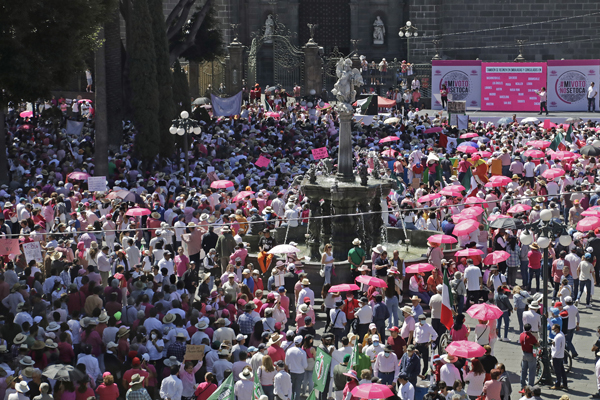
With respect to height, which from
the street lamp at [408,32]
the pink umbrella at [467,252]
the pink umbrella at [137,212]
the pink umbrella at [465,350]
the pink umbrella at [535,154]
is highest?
the street lamp at [408,32]

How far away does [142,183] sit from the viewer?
25.5 metres

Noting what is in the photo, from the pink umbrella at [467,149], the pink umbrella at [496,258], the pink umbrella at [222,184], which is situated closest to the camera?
the pink umbrella at [496,258]

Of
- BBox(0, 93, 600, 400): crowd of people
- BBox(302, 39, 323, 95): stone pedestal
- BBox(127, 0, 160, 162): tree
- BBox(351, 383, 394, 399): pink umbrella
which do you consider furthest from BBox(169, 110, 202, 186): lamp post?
BBox(302, 39, 323, 95): stone pedestal

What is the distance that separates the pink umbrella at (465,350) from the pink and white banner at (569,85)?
31973 mm

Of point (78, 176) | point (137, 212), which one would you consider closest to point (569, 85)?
point (78, 176)

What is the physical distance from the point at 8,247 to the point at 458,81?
3015 cm

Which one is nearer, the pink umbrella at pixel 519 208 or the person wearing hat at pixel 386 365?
the person wearing hat at pixel 386 365

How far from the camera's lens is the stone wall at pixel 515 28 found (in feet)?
165

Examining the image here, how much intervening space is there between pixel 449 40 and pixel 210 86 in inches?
560

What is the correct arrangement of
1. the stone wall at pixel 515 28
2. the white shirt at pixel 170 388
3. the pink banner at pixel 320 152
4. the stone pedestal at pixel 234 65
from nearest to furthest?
the white shirt at pixel 170 388 < the pink banner at pixel 320 152 < the stone pedestal at pixel 234 65 < the stone wall at pixel 515 28

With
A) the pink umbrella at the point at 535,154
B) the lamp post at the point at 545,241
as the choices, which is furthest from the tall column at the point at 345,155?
the pink umbrella at the point at 535,154

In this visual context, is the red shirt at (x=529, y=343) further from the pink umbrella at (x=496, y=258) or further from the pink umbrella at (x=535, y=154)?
the pink umbrella at (x=535, y=154)

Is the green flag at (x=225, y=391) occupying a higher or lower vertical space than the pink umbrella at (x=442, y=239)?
lower

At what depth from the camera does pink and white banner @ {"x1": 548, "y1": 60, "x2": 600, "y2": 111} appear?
4306 cm
